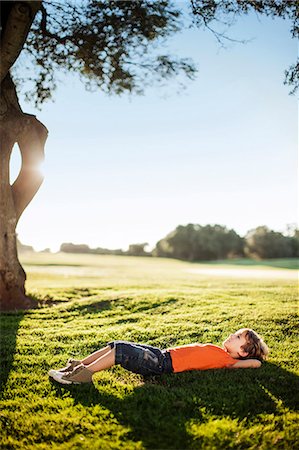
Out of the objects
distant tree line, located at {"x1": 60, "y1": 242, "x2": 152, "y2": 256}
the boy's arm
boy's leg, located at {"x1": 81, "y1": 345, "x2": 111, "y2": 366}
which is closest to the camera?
boy's leg, located at {"x1": 81, "y1": 345, "x2": 111, "y2": 366}

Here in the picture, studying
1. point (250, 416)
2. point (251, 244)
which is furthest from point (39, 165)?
point (251, 244)

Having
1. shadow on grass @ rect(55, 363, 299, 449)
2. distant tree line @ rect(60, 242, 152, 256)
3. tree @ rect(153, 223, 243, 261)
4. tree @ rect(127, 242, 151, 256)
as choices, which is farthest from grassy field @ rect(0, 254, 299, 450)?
tree @ rect(127, 242, 151, 256)

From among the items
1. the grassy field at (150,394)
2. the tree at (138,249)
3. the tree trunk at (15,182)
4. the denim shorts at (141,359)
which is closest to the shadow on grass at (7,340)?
the grassy field at (150,394)

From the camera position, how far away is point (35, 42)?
11320mm

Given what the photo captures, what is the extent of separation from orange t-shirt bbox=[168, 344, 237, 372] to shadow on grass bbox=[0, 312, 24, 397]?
100 inches

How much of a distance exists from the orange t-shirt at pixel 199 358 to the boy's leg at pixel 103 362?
0.92 m

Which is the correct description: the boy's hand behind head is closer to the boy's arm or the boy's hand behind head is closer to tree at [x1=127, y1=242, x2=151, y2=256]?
the boy's arm

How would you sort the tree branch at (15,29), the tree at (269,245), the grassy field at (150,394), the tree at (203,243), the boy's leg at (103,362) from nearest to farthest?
the grassy field at (150,394), the boy's leg at (103,362), the tree branch at (15,29), the tree at (269,245), the tree at (203,243)

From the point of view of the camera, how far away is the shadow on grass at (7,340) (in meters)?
6.03

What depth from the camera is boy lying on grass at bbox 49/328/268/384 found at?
5.30 meters

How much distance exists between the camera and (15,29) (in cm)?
712

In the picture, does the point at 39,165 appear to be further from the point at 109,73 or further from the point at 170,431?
the point at 170,431

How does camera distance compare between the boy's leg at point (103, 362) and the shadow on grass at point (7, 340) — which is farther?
the shadow on grass at point (7, 340)

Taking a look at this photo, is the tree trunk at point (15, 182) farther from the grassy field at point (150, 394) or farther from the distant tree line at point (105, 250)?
the distant tree line at point (105, 250)
